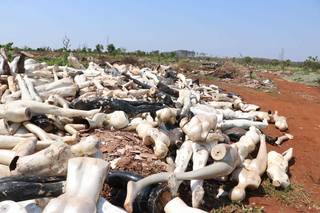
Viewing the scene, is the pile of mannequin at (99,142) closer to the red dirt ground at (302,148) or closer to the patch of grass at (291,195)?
the patch of grass at (291,195)

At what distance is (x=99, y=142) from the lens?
4039 millimetres

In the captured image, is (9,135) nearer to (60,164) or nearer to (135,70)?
(60,164)

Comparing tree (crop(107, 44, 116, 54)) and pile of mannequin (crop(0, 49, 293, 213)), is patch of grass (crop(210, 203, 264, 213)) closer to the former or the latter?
pile of mannequin (crop(0, 49, 293, 213))

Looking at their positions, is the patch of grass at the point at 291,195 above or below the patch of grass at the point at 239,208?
below

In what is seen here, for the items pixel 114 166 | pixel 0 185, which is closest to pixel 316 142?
pixel 114 166

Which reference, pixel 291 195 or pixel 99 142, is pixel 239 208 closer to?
pixel 291 195

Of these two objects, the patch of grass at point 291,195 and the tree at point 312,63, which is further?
the tree at point 312,63

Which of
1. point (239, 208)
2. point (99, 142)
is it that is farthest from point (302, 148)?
point (99, 142)

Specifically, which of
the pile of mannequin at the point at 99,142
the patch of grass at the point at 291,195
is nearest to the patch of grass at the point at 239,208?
the pile of mannequin at the point at 99,142

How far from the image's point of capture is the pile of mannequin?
327cm

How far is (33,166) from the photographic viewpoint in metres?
3.50

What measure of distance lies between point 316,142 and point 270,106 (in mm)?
3190

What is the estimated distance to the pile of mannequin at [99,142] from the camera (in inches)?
129

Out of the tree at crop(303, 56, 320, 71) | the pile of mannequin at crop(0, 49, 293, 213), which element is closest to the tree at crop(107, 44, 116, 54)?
the tree at crop(303, 56, 320, 71)
